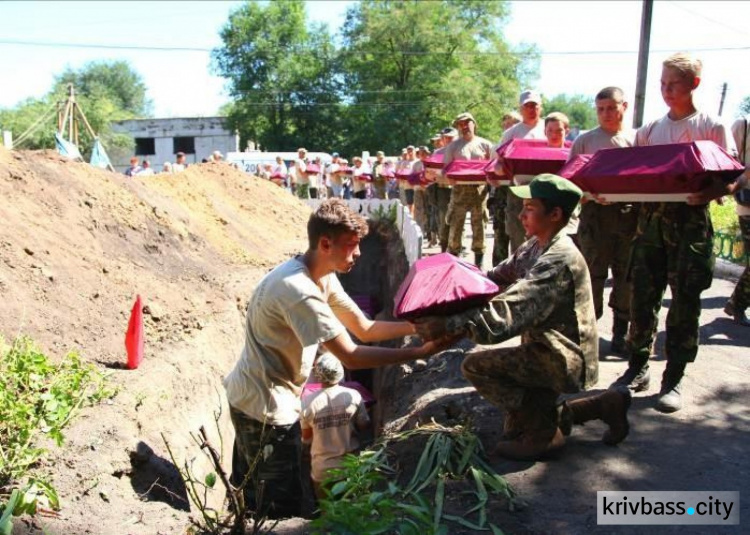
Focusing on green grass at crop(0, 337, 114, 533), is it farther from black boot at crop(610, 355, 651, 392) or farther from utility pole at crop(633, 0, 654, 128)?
utility pole at crop(633, 0, 654, 128)

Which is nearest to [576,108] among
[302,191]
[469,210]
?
[302,191]

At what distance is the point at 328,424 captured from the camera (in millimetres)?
5289

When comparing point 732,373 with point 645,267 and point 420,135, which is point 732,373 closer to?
point 645,267

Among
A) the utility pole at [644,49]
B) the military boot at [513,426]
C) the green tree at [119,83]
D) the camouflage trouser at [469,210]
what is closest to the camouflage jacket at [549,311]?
the military boot at [513,426]

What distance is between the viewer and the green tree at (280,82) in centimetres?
5528

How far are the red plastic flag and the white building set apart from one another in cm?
5464

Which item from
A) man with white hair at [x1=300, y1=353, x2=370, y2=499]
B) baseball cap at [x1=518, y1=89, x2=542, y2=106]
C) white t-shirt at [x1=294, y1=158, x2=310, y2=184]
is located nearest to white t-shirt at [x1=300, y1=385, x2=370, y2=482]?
man with white hair at [x1=300, y1=353, x2=370, y2=499]

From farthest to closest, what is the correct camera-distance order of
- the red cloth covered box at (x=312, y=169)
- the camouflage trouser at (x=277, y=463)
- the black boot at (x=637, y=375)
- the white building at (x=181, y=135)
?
the white building at (x=181, y=135), the red cloth covered box at (x=312, y=169), the black boot at (x=637, y=375), the camouflage trouser at (x=277, y=463)

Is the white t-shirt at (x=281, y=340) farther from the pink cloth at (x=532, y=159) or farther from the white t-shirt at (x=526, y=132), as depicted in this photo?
the white t-shirt at (x=526, y=132)

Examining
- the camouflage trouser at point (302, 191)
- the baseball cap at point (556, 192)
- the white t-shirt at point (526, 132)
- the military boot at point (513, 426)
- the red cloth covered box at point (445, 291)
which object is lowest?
the military boot at point (513, 426)

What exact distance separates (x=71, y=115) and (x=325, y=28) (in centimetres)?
3879

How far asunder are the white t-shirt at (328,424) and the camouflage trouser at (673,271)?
2161 millimetres

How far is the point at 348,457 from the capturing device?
4.05 meters

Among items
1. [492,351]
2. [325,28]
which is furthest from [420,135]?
[492,351]
